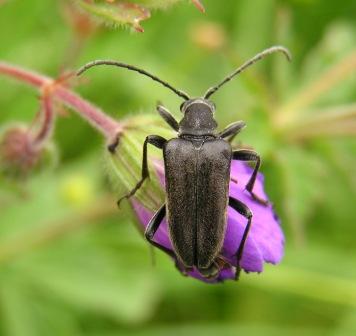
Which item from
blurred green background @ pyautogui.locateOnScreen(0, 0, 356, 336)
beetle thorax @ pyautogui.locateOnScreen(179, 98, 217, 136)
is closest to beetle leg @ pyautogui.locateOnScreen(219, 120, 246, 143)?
beetle thorax @ pyautogui.locateOnScreen(179, 98, 217, 136)

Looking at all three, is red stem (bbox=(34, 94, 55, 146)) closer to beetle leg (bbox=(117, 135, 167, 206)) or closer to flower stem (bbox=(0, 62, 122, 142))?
flower stem (bbox=(0, 62, 122, 142))

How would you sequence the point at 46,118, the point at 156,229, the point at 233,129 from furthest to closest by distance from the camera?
the point at 46,118
the point at 233,129
the point at 156,229

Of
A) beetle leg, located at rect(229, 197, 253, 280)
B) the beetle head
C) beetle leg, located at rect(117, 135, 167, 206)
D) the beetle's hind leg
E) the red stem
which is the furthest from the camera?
the red stem

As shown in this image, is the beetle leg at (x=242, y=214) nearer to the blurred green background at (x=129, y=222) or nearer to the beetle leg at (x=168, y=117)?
the beetle leg at (x=168, y=117)

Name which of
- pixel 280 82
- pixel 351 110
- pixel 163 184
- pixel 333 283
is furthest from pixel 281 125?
pixel 163 184

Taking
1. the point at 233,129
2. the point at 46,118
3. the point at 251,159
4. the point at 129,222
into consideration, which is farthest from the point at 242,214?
the point at 129,222

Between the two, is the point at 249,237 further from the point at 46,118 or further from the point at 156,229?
the point at 46,118

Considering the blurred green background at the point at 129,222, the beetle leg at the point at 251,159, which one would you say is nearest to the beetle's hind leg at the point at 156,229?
the beetle leg at the point at 251,159
